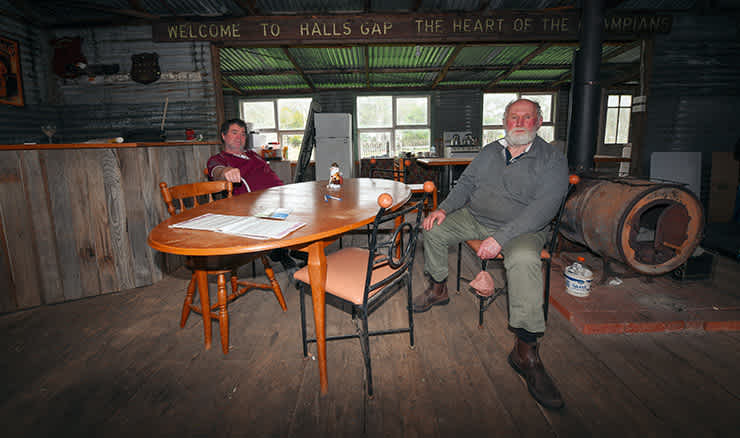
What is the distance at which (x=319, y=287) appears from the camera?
4.94 ft

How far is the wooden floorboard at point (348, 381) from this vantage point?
142cm

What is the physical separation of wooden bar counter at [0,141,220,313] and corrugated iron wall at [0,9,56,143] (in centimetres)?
300

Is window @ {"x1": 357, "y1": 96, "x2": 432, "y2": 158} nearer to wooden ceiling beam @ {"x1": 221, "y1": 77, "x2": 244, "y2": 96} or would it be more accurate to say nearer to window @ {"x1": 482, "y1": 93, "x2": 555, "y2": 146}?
window @ {"x1": 482, "y1": 93, "x2": 555, "y2": 146}

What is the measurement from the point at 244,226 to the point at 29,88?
570 centimetres

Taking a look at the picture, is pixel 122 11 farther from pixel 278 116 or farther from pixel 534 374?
pixel 278 116

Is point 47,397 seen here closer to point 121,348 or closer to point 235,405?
point 121,348

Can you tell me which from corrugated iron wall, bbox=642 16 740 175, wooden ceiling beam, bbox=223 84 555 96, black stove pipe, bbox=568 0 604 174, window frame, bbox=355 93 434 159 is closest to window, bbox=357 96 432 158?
window frame, bbox=355 93 434 159

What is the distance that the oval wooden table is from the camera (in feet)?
3.98

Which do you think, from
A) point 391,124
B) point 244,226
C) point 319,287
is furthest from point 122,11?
point 391,124

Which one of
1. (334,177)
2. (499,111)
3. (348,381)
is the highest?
(499,111)

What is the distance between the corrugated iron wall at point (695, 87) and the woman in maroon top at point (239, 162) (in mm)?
5401

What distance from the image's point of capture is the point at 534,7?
185 inches

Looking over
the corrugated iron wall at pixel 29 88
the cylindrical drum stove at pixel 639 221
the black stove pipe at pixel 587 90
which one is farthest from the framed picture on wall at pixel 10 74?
the black stove pipe at pixel 587 90

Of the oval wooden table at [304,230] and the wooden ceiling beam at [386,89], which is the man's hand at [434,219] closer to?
the oval wooden table at [304,230]
